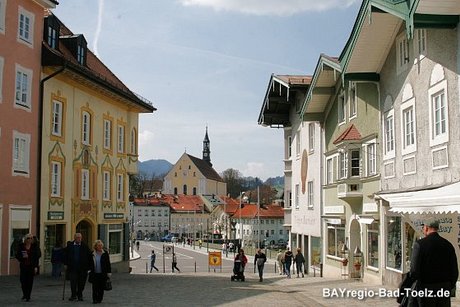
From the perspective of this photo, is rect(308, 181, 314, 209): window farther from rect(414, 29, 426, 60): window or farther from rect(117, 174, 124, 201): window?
rect(414, 29, 426, 60): window

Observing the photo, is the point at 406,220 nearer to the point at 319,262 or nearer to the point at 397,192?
the point at 397,192

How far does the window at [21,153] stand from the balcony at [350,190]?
13411 mm

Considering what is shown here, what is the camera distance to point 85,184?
34.2m

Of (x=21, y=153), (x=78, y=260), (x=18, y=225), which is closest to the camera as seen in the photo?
(x=78, y=260)

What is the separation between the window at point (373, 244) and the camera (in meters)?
25.2

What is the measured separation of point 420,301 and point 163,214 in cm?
15075

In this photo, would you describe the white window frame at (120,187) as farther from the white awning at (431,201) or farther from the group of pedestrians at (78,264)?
the white awning at (431,201)

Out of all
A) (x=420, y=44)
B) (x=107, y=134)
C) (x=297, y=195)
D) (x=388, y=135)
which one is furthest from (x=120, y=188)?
(x=420, y=44)

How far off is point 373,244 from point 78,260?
43.4ft

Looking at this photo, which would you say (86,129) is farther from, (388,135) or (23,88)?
(388,135)

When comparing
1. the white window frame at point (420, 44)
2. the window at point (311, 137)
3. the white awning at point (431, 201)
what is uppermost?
the white window frame at point (420, 44)

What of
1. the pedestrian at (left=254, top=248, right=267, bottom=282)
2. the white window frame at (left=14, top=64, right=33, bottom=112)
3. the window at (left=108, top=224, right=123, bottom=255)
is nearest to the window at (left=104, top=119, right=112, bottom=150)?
the window at (left=108, top=224, right=123, bottom=255)

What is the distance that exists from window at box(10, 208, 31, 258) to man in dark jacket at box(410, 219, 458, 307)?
67.3 ft

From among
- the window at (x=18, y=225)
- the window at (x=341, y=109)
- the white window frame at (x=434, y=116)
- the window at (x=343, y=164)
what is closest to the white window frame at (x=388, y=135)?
the window at (x=343, y=164)
